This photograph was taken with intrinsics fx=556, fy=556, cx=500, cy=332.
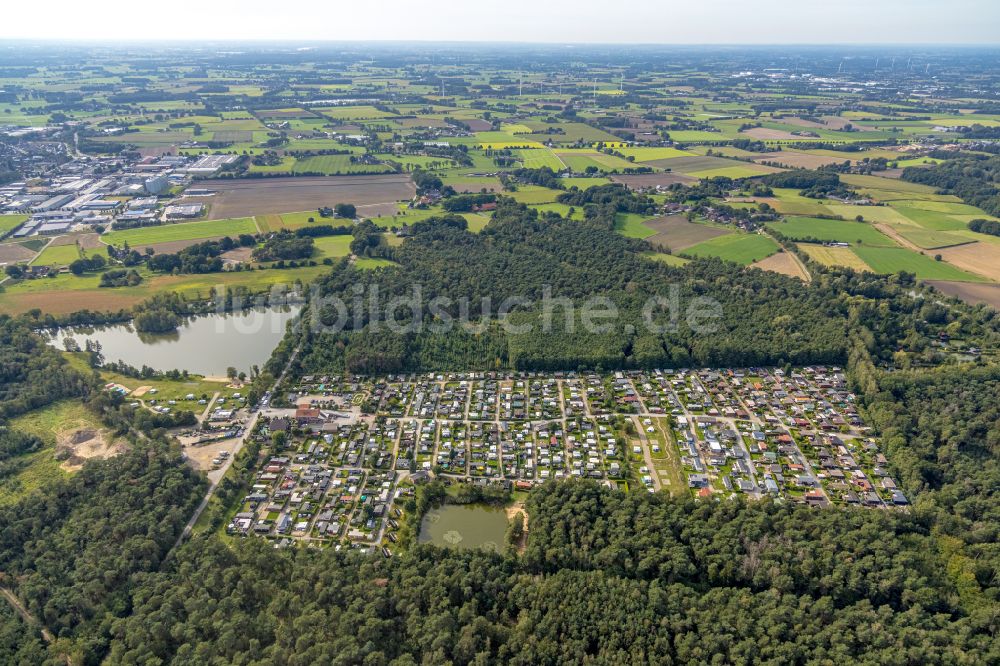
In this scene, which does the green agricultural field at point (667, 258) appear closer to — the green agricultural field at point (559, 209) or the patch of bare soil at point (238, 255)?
the green agricultural field at point (559, 209)

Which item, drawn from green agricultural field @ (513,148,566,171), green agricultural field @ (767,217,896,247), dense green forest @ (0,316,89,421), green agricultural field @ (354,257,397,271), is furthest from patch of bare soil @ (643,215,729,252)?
dense green forest @ (0,316,89,421)

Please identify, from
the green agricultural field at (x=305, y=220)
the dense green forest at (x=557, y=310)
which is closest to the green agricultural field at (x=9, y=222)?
the green agricultural field at (x=305, y=220)

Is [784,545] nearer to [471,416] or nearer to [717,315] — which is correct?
[471,416]

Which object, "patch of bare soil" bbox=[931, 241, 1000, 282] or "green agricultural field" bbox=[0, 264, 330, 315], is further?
"patch of bare soil" bbox=[931, 241, 1000, 282]

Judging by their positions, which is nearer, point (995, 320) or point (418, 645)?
point (418, 645)

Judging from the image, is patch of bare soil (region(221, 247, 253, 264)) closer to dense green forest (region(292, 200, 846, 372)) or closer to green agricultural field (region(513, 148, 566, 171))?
dense green forest (region(292, 200, 846, 372))

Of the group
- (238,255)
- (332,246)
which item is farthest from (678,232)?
(238,255)

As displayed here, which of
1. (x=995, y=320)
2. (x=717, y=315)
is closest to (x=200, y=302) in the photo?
(x=717, y=315)
